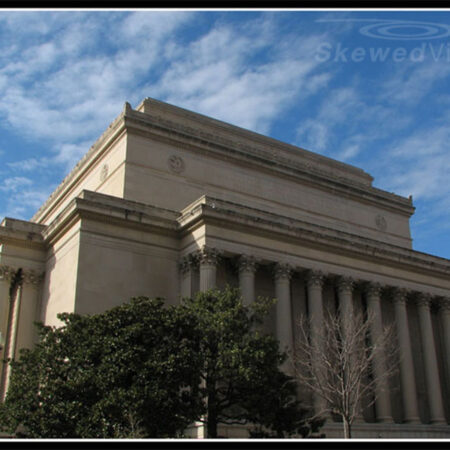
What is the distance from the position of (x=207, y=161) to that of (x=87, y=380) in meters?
25.5

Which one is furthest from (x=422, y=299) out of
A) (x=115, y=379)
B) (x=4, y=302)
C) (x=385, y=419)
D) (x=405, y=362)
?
(x=4, y=302)

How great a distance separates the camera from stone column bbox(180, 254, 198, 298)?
120 ft

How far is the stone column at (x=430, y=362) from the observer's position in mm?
42500

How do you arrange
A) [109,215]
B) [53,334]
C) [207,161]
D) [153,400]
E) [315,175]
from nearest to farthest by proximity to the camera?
[153,400]
[53,334]
[109,215]
[207,161]
[315,175]

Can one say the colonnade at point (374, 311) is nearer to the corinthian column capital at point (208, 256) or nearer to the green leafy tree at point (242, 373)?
the corinthian column capital at point (208, 256)

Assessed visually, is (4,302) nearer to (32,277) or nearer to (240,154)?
(32,277)

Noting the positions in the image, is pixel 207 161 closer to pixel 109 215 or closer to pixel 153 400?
pixel 109 215

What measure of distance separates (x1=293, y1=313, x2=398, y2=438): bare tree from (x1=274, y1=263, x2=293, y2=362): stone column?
95cm

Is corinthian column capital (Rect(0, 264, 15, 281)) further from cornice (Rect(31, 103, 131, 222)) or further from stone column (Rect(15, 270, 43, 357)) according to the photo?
cornice (Rect(31, 103, 131, 222))

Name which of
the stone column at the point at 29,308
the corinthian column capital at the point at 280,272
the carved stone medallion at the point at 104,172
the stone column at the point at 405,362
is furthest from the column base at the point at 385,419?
the carved stone medallion at the point at 104,172

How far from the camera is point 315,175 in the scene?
51.9 m

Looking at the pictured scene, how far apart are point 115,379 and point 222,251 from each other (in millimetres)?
13955

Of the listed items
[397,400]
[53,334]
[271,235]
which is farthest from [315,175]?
[53,334]

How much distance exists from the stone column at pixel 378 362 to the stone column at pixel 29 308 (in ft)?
70.1
